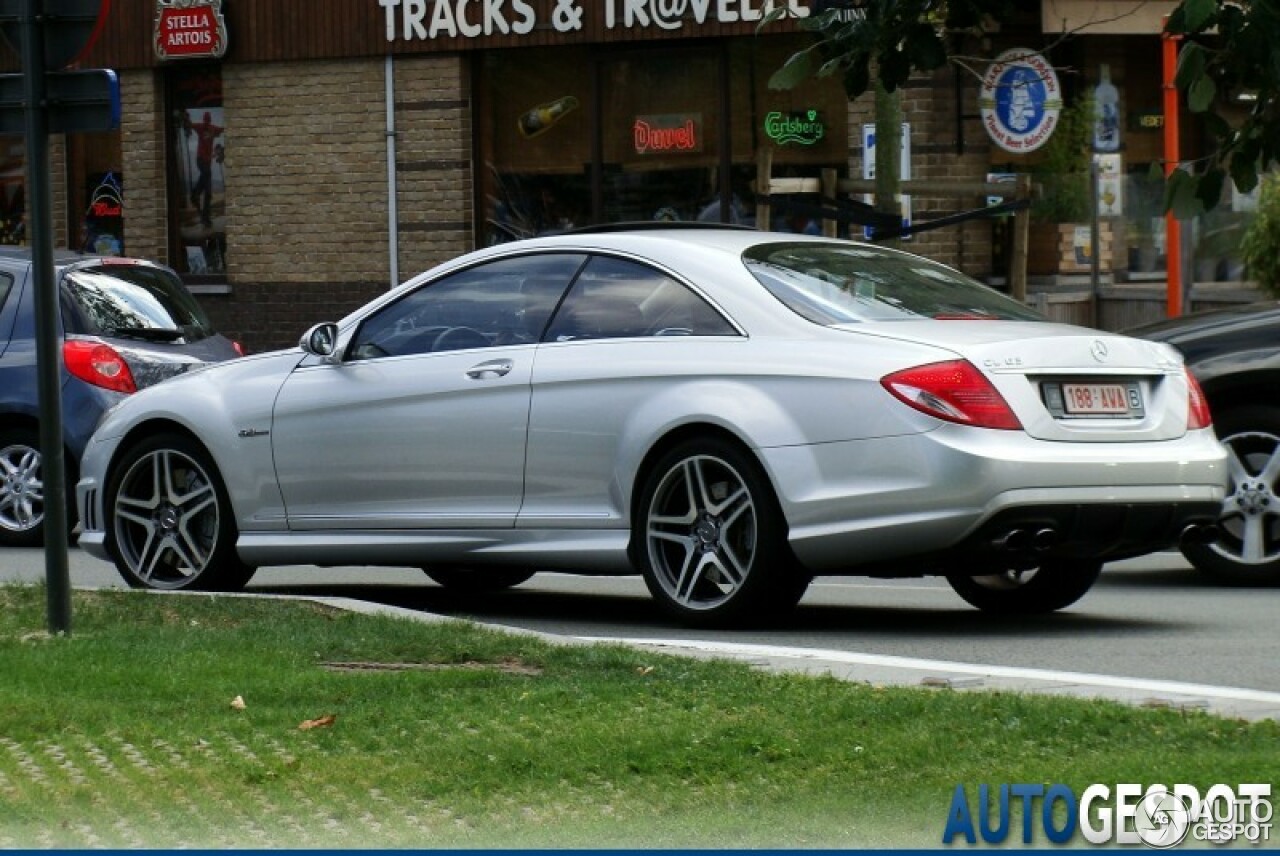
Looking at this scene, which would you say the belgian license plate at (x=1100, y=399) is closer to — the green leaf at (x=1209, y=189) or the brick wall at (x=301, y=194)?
the green leaf at (x=1209, y=189)

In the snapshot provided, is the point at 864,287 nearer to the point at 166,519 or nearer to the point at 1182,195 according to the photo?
the point at 1182,195

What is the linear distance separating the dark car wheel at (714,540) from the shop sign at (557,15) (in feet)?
44.2

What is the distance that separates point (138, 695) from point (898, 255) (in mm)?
4418

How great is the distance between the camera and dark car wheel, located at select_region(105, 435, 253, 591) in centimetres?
1078

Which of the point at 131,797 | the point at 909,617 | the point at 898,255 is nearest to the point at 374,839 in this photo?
the point at 131,797

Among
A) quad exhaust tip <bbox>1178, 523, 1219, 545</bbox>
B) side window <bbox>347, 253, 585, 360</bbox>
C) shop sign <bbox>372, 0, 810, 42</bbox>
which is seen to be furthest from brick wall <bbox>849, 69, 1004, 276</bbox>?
quad exhaust tip <bbox>1178, 523, 1219, 545</bbox>

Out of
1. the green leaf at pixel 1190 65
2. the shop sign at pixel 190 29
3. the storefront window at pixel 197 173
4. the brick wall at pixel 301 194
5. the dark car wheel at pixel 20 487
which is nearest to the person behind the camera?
the green leaf at pixel 1190 65

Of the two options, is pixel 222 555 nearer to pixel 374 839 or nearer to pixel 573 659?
pixel 573 659

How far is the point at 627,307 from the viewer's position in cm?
988

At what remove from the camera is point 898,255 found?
34.2ft

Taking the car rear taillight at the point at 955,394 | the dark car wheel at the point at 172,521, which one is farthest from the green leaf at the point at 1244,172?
the dark car wheel at the point at 172,521

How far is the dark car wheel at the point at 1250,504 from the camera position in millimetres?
10898

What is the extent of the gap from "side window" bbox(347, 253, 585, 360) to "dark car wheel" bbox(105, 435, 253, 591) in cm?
96

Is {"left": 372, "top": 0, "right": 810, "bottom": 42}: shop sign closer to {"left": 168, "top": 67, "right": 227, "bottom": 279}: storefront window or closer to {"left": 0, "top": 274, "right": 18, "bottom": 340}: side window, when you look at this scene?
{"left": 168, "top": 67, "right": 227, "bottom": 279}: storefront window
